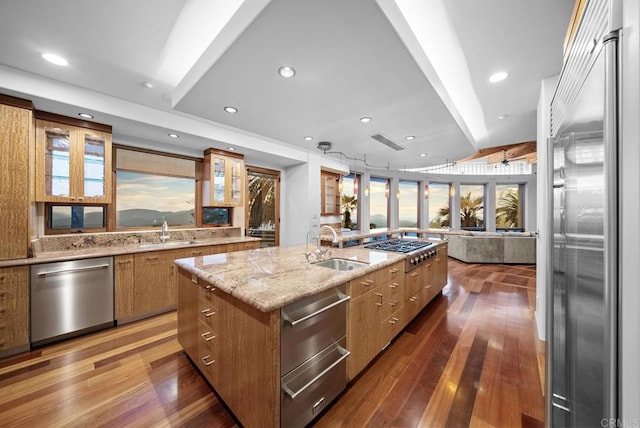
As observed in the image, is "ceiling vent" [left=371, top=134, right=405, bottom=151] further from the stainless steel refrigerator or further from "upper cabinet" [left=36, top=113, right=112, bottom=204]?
"upper cabinet" [left=36, top=113, right=112, bottom=204]

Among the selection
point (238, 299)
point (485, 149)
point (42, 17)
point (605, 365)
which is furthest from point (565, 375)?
point (485, 149)

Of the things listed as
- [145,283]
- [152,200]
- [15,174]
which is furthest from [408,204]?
[15,174]

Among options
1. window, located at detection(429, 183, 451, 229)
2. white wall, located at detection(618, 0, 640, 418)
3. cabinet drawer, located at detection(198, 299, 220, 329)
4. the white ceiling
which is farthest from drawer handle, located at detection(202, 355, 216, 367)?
window, located at detection(429, 183, 451, 229)

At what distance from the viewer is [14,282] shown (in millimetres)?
2232

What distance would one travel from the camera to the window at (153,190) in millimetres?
3455

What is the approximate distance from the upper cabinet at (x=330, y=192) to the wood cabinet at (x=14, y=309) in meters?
4.36

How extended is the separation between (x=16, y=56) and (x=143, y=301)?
2.63 metres

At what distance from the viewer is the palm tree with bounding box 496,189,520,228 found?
8.80m

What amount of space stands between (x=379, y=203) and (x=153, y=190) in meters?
5.98

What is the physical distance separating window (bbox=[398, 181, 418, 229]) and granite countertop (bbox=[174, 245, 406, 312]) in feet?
20.3

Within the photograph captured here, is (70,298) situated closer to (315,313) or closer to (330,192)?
(315,313)

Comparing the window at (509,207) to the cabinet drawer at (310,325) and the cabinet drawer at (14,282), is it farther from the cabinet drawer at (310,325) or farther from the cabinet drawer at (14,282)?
the cabinet drawer at (14,282)

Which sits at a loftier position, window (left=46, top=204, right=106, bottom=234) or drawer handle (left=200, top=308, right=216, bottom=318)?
window (left=46, top=204, right=106, bottom=234)

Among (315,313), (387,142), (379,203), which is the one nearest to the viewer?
(315,313)
